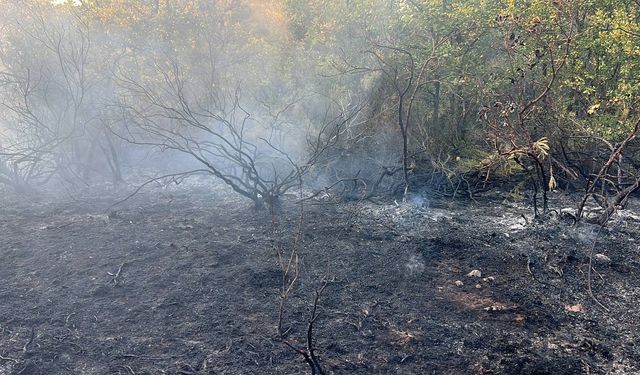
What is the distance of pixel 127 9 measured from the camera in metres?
10.9

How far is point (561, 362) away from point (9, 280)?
5.03 m

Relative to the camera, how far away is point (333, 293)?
4246 mm

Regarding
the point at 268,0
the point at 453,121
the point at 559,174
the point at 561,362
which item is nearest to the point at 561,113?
the point at 559,174

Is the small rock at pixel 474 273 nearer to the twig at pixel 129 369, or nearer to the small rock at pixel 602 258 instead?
the small rock at pixel 602 258

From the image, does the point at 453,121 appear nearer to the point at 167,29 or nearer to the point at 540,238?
the point at 540,238

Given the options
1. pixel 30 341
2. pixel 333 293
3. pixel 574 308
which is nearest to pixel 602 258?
pixel 574 308

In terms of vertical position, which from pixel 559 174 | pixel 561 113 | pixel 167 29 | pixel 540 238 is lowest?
pixel 540 238

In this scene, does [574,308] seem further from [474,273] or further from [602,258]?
[602,258]

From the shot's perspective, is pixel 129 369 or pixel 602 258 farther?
pixel 602 258

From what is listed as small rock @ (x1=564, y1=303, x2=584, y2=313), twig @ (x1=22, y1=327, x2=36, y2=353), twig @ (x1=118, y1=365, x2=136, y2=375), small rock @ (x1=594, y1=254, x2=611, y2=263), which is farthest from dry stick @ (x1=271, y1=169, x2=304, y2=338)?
small rock @ (x1=594, y1=254, x2=611, y2=263)

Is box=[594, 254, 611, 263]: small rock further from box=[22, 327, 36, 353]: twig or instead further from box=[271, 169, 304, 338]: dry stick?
box=[22, 327, 36, 353]: twig

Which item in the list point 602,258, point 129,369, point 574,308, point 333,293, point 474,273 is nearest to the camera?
point 129,369

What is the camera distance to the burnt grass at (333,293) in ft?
10.9

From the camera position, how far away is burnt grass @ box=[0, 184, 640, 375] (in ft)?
10.9
